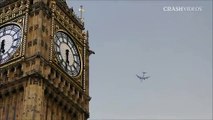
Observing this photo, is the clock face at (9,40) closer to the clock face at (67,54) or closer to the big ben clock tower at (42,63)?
the big ben clock tower at (42,63)

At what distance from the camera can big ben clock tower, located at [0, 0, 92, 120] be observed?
4562 centimetres

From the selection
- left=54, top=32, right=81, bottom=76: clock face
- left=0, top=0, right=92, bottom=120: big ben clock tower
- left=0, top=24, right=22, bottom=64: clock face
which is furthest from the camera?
left=54, top=32, right=81, bottom=76: clock face

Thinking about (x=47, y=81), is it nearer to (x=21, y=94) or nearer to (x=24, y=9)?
(x=21, y=94)

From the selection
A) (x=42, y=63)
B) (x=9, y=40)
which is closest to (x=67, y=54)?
(x=42, y=63)

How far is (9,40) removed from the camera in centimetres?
4969

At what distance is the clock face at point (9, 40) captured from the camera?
160 ft

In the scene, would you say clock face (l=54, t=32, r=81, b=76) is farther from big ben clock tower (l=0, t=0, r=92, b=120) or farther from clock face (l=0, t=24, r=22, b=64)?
clock face (l=0, t=24, r=22, b=64)

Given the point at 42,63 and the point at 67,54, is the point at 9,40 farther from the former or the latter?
the point at 67,54

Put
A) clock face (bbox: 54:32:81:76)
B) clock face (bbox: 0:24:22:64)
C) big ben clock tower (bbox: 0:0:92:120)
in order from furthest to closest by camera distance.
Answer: clock face (bbox: 54:32:81:76) < clock face (bbox: 0:24:22:64) < big ben clock tower (bbox: 0:0:92:120)

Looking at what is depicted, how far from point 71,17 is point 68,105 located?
29.9 ft

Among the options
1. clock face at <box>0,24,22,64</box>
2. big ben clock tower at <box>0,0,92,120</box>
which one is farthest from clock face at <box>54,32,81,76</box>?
clock face at <box>0,24,22,64</box>

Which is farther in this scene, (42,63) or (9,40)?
(9,40)

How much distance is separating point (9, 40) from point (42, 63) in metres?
4.53

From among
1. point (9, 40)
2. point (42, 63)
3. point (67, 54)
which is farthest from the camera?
point (67, 54)
